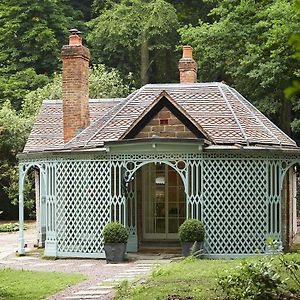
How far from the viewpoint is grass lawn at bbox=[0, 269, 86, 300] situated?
10600 millimetres

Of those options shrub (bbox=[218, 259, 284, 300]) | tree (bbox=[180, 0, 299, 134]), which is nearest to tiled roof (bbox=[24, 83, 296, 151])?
tree (bbox=[180, 0, 299, 134])

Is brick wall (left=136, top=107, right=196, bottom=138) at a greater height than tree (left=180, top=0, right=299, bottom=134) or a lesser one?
lesser

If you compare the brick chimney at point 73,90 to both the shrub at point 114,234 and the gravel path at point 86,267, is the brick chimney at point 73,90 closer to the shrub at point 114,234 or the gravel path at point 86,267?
the gravel path at point 86,267

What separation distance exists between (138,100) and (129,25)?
18.0m

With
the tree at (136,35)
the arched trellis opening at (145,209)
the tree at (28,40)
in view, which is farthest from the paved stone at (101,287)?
the tree at (28,40)

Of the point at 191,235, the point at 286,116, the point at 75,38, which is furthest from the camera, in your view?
the point at 286,116

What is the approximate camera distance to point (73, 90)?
62.5 ft

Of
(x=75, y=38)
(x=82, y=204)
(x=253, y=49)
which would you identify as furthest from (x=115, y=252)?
(x=253, y=49)

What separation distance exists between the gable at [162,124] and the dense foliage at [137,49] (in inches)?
285

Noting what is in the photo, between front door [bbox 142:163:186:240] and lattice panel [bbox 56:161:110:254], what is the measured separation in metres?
2.04

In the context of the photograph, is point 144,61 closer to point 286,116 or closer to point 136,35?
A: point 136,35

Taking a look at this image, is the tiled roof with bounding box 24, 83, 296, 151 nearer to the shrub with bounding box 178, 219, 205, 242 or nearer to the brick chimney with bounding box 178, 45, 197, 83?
the shrub with bounding box 178, 219, 205, 242

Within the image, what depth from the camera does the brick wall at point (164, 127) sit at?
1716cm

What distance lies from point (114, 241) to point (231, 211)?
9.14 ft
